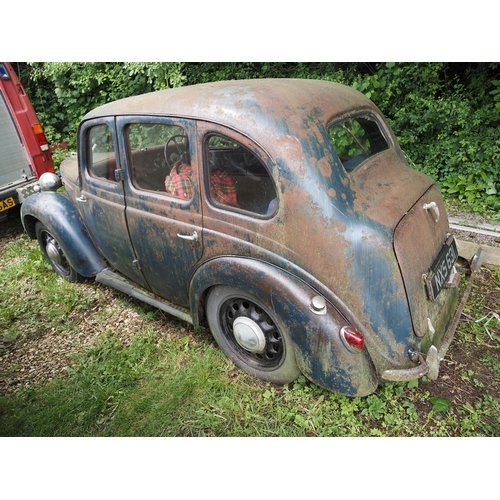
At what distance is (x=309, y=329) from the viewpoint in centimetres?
213

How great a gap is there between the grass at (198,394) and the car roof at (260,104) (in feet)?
5.60

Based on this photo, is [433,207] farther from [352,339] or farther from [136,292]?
[136,292]

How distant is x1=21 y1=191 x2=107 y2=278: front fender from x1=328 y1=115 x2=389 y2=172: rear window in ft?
8.22

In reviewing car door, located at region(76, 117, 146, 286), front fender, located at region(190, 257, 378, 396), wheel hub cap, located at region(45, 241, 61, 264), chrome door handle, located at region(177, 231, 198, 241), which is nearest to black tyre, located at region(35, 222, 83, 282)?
wheel hub cap, located at region(45, 241, 61, 264)

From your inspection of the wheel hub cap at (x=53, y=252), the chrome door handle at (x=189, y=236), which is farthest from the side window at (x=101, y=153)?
the wheel hub cap at (x=53, y=252)

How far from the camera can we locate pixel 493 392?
2.53 m

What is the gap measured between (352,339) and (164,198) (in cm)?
156

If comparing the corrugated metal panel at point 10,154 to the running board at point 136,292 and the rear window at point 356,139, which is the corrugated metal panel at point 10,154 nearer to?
the running board at point 136,292

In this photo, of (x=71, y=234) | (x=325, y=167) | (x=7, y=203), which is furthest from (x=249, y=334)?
(x=7, y=203)

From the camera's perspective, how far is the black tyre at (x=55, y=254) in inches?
156

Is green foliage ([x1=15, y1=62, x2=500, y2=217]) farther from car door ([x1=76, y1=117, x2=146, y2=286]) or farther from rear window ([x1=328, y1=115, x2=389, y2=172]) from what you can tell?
car door ([x1=76, y1=117, x2=146, y2=286])

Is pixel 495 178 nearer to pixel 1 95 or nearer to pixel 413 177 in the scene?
pixel 413 177

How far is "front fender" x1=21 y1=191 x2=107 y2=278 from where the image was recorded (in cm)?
360

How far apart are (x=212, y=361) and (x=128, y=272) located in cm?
111
